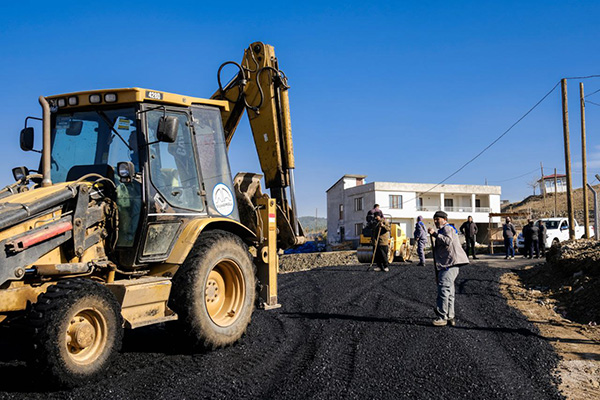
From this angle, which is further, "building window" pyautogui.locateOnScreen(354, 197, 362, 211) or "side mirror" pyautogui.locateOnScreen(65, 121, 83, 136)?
"building window" pyautogui.locateOnScreen(354, 197, 362, 211)

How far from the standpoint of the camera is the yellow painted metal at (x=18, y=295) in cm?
465

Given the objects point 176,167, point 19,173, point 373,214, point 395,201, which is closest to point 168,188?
point 176,167

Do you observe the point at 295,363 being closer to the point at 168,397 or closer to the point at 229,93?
the point at 168,397

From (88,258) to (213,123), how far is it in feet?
8.20

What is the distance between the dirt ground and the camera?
5.66m

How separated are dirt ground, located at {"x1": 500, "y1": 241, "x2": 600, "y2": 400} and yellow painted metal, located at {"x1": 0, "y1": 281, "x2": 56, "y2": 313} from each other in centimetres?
495

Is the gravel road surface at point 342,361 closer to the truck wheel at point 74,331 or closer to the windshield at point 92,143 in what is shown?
A: the truck wheel at point 74,331

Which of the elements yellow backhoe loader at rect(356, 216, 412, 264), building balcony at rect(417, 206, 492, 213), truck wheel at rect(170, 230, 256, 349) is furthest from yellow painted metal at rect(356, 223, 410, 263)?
building balcony at rect(417, 206, 492, 213)

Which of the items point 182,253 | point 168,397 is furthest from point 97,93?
point 168,397

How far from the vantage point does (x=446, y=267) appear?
8.12 metres

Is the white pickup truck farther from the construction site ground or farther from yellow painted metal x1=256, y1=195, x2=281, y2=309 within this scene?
yellow painted metal x1=256, y1=195, x2=281, y2=309

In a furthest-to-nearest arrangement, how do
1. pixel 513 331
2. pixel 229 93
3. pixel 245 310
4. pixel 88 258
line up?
pixel 229 93 < pixel 513 331 < pixel 245 310 < pixel 88 258

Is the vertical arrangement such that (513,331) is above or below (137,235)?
below

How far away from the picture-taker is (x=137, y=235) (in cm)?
587
